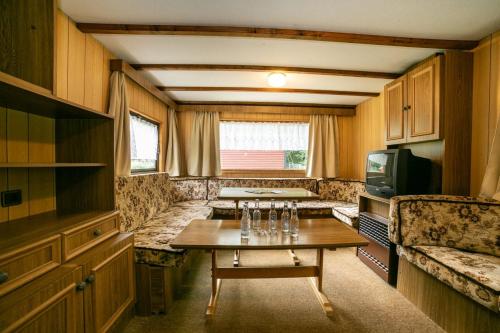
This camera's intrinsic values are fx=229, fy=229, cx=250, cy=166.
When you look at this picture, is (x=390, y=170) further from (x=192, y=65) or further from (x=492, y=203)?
(x=192, y=65)

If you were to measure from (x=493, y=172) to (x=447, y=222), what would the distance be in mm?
572

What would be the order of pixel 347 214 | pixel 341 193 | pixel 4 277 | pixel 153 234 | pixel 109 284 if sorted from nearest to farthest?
pixel 4 277 → pixel 109 284 → pixel 153 234 → pixel 347 214 → pixel 341 193

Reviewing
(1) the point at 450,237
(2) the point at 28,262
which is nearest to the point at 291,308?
(1) the point at 450,237

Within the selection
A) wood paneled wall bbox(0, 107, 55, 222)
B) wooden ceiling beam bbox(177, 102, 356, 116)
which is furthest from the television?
wood paneled wall bbox(0, 107, 55, 222)

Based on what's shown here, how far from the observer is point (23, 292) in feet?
3.18

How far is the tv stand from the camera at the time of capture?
7.52ft

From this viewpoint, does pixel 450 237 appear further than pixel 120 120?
No

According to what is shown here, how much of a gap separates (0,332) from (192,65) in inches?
99.6

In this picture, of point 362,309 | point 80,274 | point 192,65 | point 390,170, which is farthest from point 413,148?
point 80,274

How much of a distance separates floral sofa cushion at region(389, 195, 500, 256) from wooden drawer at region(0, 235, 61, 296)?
2512 mm

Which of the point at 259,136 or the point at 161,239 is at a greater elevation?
the point at 259,136

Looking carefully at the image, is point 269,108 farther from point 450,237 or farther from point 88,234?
point 88,234

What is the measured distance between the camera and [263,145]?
14.7 ft

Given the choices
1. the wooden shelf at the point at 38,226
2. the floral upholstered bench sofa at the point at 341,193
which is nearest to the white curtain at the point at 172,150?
the wooden shelf at the point at 38,226
